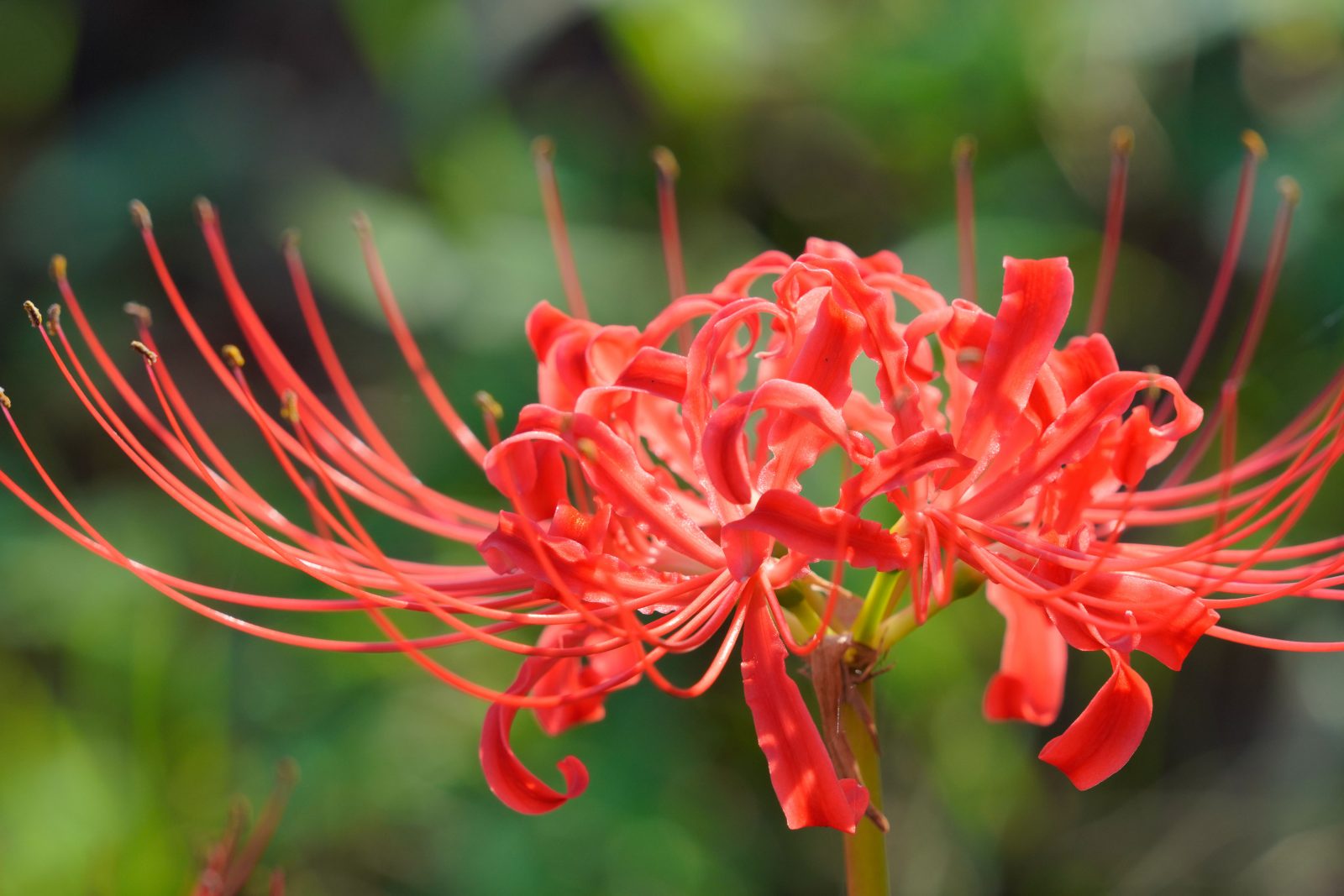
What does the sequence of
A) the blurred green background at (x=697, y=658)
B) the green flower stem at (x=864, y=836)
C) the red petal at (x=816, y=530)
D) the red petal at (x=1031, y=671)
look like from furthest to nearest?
1. the blurred green background at (x=697, y=658)
2. the red petal at (x=1031, y=671)
3. the green flower stem at (x=864, y=836)
4. the red petal at (x=816, y=530)

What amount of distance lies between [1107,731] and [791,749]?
227mm

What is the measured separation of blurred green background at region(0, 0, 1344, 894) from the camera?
2557 millimetres

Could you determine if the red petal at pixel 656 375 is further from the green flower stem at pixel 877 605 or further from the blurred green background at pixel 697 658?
the blurred green background at pixel 697 658

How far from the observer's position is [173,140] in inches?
147

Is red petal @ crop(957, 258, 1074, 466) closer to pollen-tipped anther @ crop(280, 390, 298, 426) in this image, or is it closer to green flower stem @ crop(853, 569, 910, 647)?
green flower stem @ crop(853, 569, 910, 647)

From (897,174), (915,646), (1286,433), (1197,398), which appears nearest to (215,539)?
(915,646)

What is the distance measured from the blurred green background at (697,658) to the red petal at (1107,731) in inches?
63.8

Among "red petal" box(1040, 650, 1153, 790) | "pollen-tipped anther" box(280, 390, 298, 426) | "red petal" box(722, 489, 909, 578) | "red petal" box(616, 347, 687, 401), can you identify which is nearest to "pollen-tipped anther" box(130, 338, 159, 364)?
"pollen-tipped anther" box(280, 390, 298, 426)

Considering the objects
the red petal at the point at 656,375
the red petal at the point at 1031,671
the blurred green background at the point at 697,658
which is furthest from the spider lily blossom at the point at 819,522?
the blurred green background at the point at 697,658

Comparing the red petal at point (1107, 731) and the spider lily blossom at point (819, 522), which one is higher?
the spider lily blossom at point (819, 522)

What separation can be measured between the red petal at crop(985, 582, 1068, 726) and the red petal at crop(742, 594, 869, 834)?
1.04 feet

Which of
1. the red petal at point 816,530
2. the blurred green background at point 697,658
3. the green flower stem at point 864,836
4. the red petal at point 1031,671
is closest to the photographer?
the red petal at point 816,530

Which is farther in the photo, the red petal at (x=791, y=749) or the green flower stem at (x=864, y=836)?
the green flower stem at (x=864, y=836)

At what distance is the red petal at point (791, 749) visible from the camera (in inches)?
30.4
